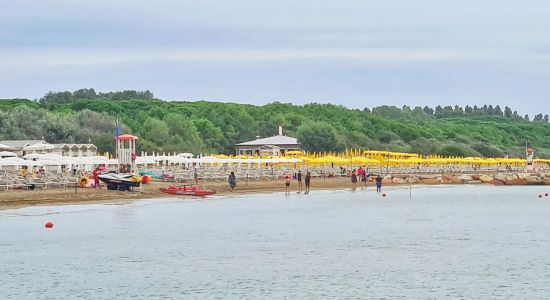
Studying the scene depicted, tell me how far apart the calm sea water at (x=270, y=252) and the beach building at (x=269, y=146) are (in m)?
48.1

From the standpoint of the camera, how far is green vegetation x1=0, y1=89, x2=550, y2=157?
3999 inches

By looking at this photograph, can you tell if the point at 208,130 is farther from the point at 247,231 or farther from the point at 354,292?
the point at 354,292

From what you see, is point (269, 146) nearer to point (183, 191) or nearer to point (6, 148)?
point (6, 148)

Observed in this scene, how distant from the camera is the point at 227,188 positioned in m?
66.5

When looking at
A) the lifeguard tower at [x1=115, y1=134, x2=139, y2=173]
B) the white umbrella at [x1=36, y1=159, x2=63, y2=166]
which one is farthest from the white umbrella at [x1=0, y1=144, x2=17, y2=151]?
the white umbrella at [x1=36, y1=159, x2=63, y2=166]

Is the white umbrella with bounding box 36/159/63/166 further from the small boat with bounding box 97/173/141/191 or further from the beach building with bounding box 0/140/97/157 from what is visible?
the beach building with bounding box 0/140/97/157

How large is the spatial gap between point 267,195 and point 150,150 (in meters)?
38.9

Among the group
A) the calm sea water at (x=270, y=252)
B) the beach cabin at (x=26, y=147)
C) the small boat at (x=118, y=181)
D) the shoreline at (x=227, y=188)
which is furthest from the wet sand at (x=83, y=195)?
the beach cabin at (x=26, y=147)

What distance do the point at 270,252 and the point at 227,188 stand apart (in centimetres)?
3019

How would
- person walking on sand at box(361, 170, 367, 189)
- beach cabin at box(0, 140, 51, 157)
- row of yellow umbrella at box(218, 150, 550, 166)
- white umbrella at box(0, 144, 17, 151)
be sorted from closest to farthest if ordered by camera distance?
person walking on sand at box(361, 170, 367, 189) → white umbrella at box(0, 144, 17, 151) → beach cabin at box(0, 140, 51, 157) → row of yellow umbrella at box(218, 150, 550, 166)

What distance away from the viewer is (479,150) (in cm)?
16550

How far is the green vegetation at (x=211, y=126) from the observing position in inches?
3999

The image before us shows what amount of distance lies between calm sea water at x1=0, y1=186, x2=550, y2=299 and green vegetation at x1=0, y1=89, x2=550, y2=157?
Answer: 150ft

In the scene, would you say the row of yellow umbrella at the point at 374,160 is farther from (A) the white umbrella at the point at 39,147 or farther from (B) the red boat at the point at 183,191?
(B) the red boat at the point at 183,191
